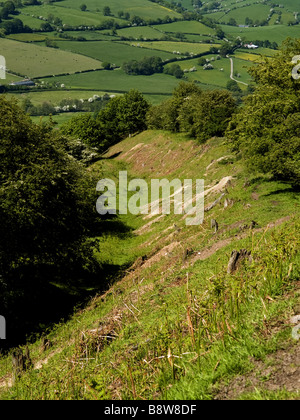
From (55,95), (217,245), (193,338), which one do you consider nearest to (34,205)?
(217,245)

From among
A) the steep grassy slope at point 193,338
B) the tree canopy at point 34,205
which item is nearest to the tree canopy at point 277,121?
the steep grassy slope at point 193,338

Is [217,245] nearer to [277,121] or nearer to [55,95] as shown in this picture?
[277,121]

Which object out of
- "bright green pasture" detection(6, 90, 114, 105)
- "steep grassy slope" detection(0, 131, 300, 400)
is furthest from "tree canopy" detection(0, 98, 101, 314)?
"bright green pasture" detection(6, 90, 114, 105)

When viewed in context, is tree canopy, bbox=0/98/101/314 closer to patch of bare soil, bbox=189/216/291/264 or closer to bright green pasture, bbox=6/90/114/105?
patch of bare soil, bbox=189/216/291/264

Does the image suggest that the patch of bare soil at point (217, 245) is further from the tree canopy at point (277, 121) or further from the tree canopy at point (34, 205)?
the tree canopy at point (34, 205)

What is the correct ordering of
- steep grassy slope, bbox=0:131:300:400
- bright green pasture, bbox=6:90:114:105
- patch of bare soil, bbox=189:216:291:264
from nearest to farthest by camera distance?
steep grassy slope, bbox=0:131:300:400
patch of bare soil, bbox=189:216:291:264
bright green pasture, bbox=6:90:114:105

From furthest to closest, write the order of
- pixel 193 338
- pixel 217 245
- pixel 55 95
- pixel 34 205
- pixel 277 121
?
pixel 55 95 → pixel 277 121 → pixel 217 245 → pixel 34 205 → pixel 193 338

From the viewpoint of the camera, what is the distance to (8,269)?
21.3 meters

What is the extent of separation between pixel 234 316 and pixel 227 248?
33.6 ft

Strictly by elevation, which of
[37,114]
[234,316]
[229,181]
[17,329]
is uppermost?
[37,114]

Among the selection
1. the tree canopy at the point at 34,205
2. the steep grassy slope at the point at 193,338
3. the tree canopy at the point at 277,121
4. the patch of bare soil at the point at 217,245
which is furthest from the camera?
the tree canopy at the point at 277,121

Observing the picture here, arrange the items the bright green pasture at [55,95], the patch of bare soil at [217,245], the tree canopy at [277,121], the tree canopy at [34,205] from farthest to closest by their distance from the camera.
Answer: the bright green pasture at [55,95] < the tree canopy at [277,121] < the tree canopy at [34,205] < the patch of bare soil at [217,245]
